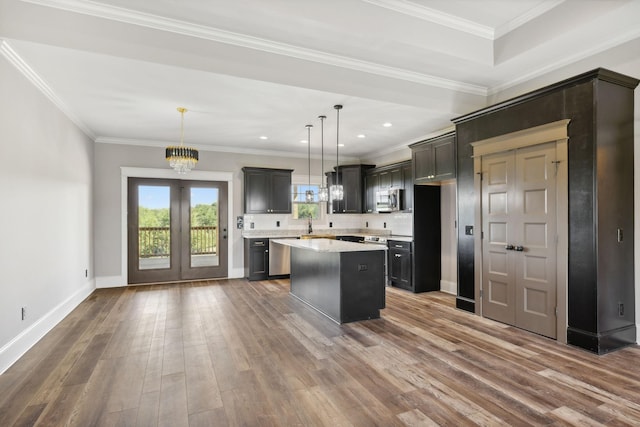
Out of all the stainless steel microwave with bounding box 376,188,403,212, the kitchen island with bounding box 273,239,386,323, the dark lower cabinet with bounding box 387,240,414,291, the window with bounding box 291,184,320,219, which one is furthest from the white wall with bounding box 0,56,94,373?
the stainless steel microwave with bounding box 376,188,403,212

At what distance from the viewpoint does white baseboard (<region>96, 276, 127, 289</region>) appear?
20.7ft

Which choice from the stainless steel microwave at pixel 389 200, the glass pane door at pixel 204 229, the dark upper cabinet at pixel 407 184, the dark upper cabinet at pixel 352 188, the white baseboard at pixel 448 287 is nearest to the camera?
the white baseboard at pixel 448 287

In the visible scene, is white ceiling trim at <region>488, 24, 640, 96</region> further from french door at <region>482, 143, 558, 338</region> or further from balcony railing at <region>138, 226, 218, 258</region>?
balcony railing at <region>138, 226, 218, 258</region>

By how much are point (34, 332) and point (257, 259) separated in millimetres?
3860

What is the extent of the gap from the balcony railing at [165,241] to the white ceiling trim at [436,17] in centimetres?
543

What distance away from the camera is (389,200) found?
667cm

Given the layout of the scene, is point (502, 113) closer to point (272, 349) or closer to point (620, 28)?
point (620, 28)

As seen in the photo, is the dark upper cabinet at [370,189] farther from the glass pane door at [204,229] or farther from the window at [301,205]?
the glass pane door at [204,229]

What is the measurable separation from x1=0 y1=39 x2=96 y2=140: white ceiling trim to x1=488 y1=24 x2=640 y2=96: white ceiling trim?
16.6 ft

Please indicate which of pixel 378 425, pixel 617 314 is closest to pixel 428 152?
pixel 617 314

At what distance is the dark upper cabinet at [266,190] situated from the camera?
23.8ft

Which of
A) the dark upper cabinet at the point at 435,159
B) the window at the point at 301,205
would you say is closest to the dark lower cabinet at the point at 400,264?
the dark upper cabinet at the point at 435,159

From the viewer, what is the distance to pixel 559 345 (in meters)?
3.41

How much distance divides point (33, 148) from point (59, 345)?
80.2 inches
